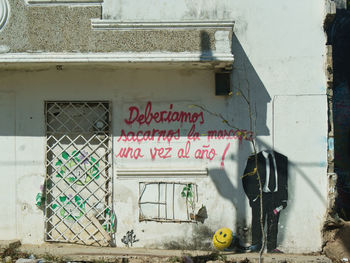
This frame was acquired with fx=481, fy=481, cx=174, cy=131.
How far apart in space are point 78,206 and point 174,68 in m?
2.87

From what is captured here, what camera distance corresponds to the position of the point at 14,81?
8305 mm

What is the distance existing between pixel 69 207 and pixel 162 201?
5.30 ft

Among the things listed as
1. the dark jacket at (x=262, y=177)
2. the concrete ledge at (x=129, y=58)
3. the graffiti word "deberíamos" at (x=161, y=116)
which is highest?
the concrete ledge at (x=129, y=58)

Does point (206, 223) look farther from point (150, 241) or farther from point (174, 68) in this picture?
point (174, 68)

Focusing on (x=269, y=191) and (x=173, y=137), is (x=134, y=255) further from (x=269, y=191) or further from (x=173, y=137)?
(x=269, y=191)

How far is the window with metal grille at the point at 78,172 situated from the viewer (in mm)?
8234

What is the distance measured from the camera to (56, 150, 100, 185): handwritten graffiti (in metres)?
8.27

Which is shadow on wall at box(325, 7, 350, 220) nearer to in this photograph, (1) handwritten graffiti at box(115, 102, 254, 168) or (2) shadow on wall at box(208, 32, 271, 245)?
Answer: (2) shadow on wall at box(208, 32, 271, 245)

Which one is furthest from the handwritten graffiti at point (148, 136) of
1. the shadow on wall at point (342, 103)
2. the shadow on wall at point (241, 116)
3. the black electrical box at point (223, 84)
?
the shadow on wall at point (342, 103)

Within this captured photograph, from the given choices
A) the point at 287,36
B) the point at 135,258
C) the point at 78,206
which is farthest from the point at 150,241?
the point at 287,36

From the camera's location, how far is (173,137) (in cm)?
816

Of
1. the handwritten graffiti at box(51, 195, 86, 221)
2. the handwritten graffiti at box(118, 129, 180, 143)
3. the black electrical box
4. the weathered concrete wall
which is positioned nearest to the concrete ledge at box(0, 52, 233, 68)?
the weathered concrete wall

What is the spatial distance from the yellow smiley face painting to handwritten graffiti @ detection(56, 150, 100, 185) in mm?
2261

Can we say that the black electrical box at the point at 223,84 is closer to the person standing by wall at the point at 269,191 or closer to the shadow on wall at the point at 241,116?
the shadow on wall at the point at 241,116
